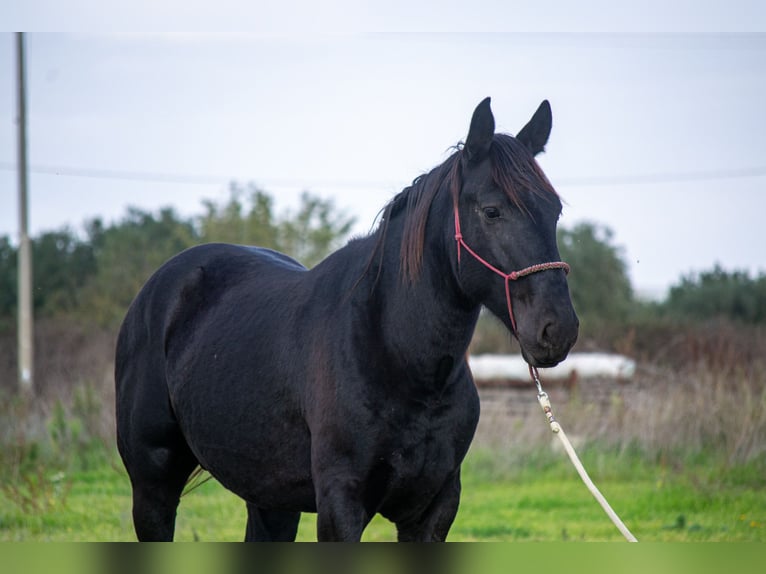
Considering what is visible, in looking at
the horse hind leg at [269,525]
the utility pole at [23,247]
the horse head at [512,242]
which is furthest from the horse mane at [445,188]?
the utility pole at [23,247]

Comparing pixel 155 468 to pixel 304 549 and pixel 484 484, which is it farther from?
pixel 484 484

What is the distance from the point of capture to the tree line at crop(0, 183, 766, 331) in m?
19.9

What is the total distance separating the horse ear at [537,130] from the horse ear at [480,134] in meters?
0.24

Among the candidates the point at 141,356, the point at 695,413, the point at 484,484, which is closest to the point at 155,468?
the point at 141,356

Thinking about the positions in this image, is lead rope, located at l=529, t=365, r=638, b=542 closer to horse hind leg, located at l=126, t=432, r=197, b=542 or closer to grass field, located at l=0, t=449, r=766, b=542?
horse hind leg, located at l=126, t=432, r=197, b=542

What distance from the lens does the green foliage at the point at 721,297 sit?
74.4 feet

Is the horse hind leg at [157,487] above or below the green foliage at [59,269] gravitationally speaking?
below

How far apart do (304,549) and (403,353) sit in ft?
4.61

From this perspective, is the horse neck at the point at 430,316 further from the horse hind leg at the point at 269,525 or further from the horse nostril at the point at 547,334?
the horse hind leg at the point at 269,525

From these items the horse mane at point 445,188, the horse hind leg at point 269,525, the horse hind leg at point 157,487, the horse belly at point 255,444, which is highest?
the horse mane at point 445,188

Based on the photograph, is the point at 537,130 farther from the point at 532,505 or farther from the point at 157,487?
the point at 532,505

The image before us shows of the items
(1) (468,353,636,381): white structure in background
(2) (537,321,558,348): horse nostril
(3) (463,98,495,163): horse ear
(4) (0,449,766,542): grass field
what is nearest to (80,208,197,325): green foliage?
(1) (468,353,636,381): white structure in background

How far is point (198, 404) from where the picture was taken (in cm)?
440

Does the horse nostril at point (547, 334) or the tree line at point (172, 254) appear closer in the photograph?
the horse nostril at point (547, 334)
